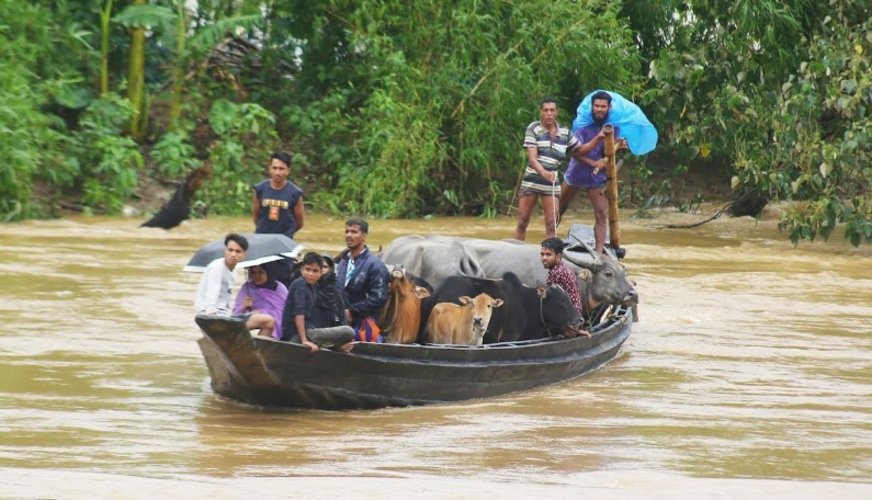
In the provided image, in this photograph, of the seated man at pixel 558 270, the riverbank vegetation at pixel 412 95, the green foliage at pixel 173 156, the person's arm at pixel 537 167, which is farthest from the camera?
the green foliage at pixel 173 156

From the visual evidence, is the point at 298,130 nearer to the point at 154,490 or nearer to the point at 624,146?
the point at 624,146

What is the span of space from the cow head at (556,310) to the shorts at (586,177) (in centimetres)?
290

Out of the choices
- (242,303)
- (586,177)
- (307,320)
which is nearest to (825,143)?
(586,177)

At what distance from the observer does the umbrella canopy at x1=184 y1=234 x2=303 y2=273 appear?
8320 mm

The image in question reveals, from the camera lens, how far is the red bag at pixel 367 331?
339 inches

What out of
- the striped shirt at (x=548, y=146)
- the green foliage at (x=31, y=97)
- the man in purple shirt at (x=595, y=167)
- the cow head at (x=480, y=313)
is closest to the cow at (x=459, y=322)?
the cow head at (x=480, y=313)

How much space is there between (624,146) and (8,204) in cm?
789

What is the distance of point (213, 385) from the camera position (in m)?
8.73

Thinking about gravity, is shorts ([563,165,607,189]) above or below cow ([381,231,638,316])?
above

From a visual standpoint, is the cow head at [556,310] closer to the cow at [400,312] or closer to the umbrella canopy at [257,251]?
the cow at [400,312]

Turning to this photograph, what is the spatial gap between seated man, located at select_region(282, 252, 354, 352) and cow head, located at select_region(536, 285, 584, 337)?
1.74m

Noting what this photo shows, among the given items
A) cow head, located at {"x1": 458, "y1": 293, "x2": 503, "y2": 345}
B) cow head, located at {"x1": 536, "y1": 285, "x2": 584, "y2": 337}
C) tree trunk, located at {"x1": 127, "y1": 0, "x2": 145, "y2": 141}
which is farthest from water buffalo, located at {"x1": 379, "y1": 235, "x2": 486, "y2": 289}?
tree trunk, located at {"x1": 127, "y1": 0, "x2": 145, "y2": 141}

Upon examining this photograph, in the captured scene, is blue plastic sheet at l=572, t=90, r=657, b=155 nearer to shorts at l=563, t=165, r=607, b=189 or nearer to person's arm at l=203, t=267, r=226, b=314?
shorts at l=563, t=165, r=607, b=189

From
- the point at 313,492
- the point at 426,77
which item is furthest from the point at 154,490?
the point at 426,77
